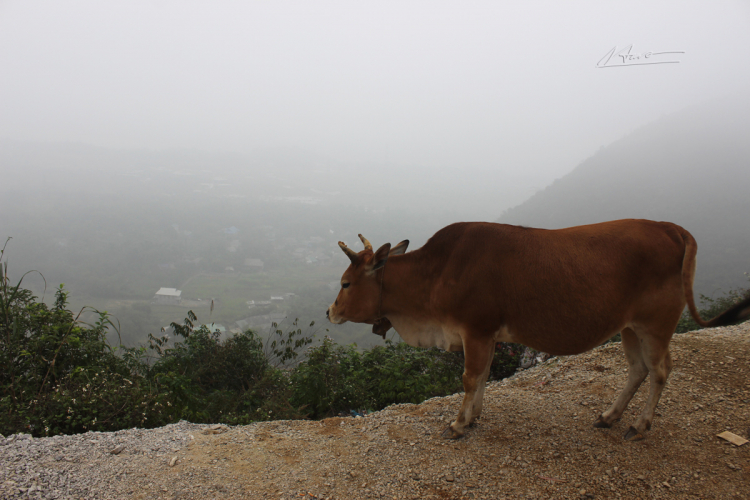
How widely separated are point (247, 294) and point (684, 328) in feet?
74.2

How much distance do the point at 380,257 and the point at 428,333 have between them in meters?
0.96

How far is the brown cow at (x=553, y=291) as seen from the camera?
3.49 m

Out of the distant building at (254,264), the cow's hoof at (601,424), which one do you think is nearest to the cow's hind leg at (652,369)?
the cow's hoof at (601,424)

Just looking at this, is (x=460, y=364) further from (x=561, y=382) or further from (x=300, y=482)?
(x=300, y=482)

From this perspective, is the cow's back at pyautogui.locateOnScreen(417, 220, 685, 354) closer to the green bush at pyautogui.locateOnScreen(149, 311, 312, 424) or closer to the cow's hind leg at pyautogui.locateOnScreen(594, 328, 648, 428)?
the cow's hind leg at pyautogui.locateOnScreen(594, 328, 648, 428)

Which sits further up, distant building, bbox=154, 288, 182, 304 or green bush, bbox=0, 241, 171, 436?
green bush, bbox=0, 241, 171, 436

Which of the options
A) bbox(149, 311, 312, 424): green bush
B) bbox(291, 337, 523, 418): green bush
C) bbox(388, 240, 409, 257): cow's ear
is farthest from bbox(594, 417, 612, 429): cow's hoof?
bbox(149, 311, 312, 424): green bush

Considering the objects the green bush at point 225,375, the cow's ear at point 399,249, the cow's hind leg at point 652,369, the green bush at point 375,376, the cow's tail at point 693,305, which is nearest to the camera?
the cow's tail at point 693,305

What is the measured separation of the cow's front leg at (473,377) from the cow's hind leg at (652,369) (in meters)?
1.40

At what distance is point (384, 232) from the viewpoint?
3444cm

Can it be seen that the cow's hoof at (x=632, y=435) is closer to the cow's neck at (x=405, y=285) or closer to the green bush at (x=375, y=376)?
the cow's neck at (x=405, y=285)

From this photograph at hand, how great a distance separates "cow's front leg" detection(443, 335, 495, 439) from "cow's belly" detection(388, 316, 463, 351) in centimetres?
18

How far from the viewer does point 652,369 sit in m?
3.76

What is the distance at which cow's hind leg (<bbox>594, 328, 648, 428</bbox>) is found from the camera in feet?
13.0
